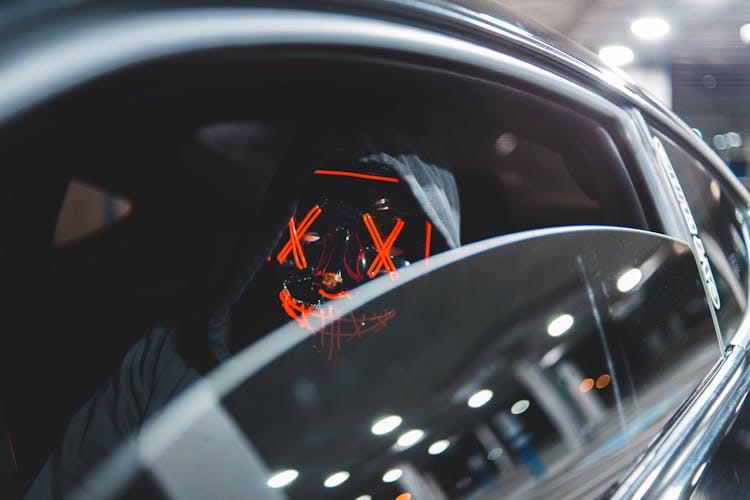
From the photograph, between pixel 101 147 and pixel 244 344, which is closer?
pixel 244 344

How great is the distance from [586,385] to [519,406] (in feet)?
0.47

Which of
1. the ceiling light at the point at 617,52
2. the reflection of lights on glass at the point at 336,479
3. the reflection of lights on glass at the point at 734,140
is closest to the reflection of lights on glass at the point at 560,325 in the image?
the reflection of lights on glass at the point at 336,479

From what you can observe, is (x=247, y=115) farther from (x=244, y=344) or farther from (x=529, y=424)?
(x=529, y=424)

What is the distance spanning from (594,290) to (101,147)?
6.58 feet

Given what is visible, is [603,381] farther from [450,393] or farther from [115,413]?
[115,413]

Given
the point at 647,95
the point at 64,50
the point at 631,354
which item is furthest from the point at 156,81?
the point at 647,95

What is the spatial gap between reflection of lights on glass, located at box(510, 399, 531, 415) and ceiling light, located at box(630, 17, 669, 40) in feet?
33.3

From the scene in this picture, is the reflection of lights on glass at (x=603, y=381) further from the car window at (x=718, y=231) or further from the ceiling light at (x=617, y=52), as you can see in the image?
the ceiling light at (x=617, y=52)

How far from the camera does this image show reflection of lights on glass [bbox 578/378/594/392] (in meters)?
0.70

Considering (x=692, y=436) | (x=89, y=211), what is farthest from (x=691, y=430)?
(x=89, y=211)

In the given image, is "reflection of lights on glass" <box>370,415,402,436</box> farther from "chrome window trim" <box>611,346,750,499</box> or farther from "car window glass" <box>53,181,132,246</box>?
"car window glass" <box>53,181,132,246</box>

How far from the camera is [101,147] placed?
215 cm

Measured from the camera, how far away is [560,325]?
706mm

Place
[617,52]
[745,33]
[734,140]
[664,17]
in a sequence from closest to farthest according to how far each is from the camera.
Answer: [664,17] < [745,33] < [617,52] < [734,140]
